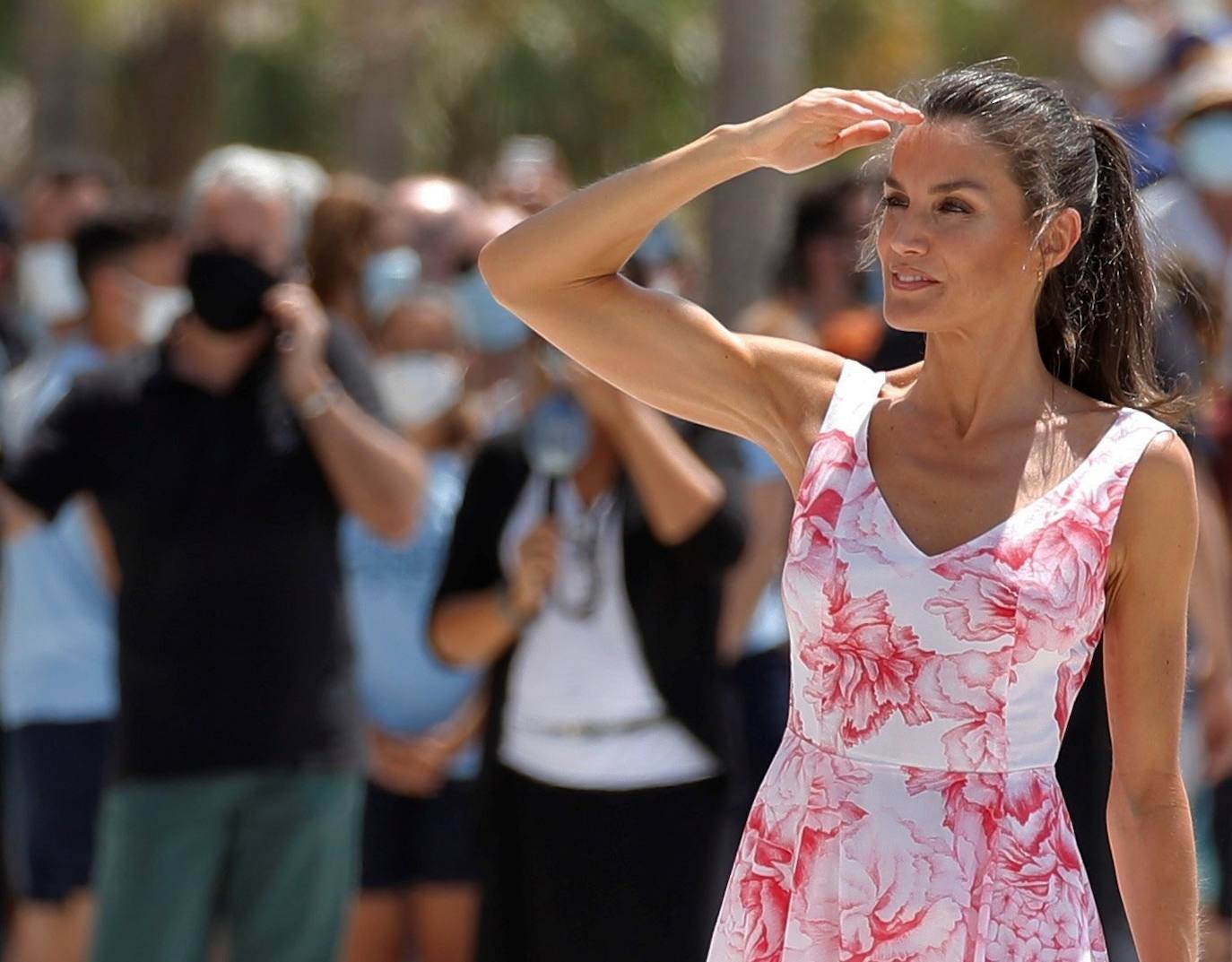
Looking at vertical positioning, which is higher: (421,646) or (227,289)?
(227,289)

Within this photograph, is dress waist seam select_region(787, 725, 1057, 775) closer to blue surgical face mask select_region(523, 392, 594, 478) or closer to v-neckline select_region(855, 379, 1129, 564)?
v-neckline select_region(855, 379, 1129, 564)

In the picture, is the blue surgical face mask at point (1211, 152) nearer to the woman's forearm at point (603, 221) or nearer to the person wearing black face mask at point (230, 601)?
the person wearing black face mask at point (230, 601)

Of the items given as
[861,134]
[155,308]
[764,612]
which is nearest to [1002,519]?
[861,134]

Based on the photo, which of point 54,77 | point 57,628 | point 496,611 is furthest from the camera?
point 54,77

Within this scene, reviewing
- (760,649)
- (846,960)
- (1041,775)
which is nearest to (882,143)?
(1041,775)

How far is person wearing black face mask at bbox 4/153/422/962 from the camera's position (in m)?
4.71

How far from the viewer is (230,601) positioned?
4750mm

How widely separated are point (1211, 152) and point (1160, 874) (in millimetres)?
3660

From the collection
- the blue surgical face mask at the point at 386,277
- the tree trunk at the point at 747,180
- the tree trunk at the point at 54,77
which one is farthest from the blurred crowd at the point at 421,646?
the tree trunk at the point at 54,77

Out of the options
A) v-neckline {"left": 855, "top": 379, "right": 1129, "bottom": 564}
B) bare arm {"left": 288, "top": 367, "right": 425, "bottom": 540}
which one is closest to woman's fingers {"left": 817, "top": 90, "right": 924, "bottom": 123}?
v-neckline {"left": 855, "top": 379, "right": 1129, "bottom": 564}

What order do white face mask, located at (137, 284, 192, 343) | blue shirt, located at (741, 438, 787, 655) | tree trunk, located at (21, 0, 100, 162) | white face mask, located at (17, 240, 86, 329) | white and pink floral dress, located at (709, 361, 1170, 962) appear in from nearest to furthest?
white and pink floral dress, located at (709, 361, 1170, 962), blue shirt, located at (741, 438, 787, 655), white face mask, located at (137, 284, 192, 343), white face mask, located at (17, 240, 86, 329), tree trunk, located at (21, 0, 100, 162)

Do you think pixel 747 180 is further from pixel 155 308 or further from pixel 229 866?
pixel 229 866

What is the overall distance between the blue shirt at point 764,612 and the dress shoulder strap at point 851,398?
258cm

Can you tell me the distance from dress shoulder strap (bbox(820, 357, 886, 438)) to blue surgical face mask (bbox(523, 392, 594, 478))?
5.40 ft
